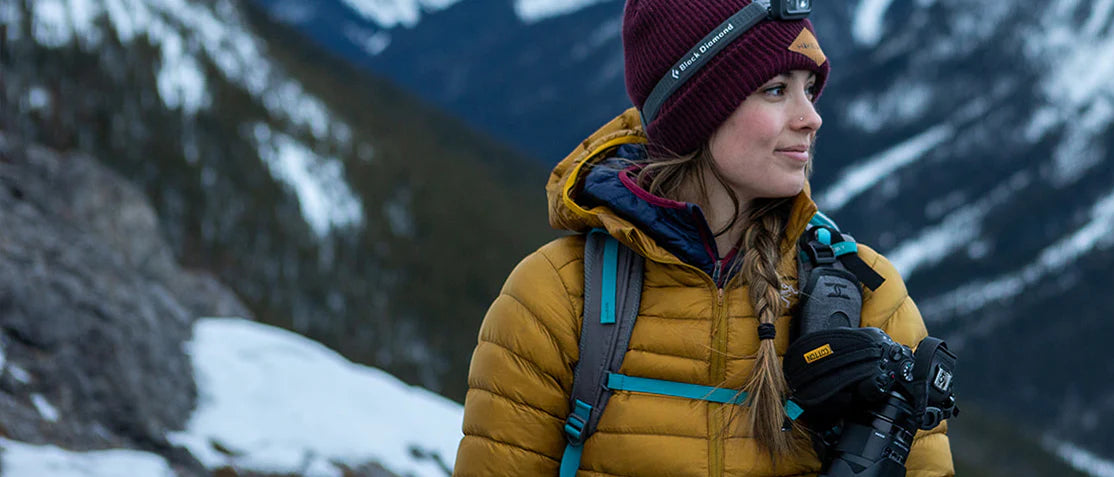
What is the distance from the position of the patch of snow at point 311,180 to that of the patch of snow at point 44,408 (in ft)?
415

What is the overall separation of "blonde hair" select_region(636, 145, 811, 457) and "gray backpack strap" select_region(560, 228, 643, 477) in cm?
37

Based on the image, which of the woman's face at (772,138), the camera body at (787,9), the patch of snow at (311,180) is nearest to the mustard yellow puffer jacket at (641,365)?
the woman's face at (772,138)

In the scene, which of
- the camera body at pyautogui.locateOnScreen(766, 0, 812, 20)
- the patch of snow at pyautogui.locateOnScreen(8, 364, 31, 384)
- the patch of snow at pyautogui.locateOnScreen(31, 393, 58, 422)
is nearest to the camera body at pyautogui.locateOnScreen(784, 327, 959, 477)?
the camera body at pyautogui.locateOnScreen(766, 0, 812, 20)

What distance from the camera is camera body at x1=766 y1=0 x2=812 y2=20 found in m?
3.22

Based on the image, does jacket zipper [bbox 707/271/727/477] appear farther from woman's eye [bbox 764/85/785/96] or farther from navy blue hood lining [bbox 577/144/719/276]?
woman's eye [bbox 764/85/785/96]

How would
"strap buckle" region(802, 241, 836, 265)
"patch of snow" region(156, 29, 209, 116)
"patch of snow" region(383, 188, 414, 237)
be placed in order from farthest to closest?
1. "patch of snow" region(383, 188, 414, 237)
2. "patch of snow" region(156, 29, 209, 116)
3. "strap buckle" region(802, 241, 836, 265)

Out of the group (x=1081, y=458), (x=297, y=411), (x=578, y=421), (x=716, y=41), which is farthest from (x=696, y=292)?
(x=1081, y=458)

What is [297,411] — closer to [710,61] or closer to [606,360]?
[606,360]

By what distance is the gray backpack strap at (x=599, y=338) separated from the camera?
313 cm

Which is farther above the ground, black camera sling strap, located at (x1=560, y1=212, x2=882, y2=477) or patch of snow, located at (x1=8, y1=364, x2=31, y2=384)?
patch of snow, located at (x1=8, y1=364, x2=31, y2=384)

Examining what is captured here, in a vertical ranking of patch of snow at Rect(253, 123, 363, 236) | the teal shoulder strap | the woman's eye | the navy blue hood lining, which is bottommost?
the teal shoulder strap

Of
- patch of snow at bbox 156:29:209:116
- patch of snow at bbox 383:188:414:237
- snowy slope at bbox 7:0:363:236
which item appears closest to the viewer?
snowy slope at bbox 7:0:363:236

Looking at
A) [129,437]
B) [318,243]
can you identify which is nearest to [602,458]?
[129,437]

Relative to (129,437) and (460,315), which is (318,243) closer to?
(460,315)
